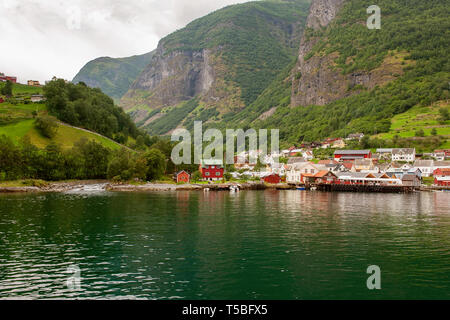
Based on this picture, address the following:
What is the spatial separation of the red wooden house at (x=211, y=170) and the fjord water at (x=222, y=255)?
76036 mm

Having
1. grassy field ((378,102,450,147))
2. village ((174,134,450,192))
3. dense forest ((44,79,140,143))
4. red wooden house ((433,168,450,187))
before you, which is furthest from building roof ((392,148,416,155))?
dense forest ((44,79,140,143))

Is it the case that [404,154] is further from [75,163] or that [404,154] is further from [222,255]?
[222,255]

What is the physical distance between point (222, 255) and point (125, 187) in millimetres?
81341

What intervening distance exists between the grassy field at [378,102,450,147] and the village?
15.3m

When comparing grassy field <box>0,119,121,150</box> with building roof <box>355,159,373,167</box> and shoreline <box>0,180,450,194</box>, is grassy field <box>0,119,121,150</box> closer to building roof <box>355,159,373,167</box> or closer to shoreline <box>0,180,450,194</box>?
shoreline <box>0,180,450,194</box>

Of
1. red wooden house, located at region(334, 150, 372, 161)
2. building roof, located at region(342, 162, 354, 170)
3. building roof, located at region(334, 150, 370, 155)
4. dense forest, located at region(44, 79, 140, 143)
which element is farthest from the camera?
building roof, located at region(334, 150, 370, 155)

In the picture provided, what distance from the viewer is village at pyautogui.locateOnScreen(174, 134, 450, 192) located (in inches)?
4584

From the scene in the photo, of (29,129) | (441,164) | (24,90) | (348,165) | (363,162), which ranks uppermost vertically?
(24,90)

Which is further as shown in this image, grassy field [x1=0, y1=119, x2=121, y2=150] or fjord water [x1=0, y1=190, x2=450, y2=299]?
grassy field [x1=0, y1=119, x2=121, y2=150]

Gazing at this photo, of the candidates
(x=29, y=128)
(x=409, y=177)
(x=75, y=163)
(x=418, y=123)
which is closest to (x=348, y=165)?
(x=409, y=177)

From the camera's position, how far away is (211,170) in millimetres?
127812

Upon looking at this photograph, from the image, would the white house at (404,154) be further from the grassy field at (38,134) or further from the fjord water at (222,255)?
the grassy field at (38,134)
